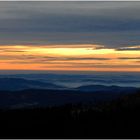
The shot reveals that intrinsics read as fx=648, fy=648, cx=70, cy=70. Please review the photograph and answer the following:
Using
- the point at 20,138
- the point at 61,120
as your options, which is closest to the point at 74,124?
the point at 61,120

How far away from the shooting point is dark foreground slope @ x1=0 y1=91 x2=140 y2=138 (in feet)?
99.9

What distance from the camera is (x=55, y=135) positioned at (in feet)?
101

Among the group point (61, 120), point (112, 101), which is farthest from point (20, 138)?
point (112, 101)

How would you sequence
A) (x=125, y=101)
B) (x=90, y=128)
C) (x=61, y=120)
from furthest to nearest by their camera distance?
(x=125, y=101) → (x=61, y=120) → (x=90, y=128)

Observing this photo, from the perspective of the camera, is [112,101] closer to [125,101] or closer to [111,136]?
[125,101]

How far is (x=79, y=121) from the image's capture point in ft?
108

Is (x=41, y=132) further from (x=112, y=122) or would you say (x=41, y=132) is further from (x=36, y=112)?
(x=36, y=112)

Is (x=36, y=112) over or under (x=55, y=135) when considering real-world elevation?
over

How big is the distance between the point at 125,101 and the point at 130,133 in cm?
690

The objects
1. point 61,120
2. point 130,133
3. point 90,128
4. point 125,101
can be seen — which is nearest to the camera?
point 130,133

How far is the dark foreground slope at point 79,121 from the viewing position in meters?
30.4

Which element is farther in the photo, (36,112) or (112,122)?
(36,112)

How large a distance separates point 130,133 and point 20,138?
16.9 ft

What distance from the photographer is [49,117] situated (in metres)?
35.0
